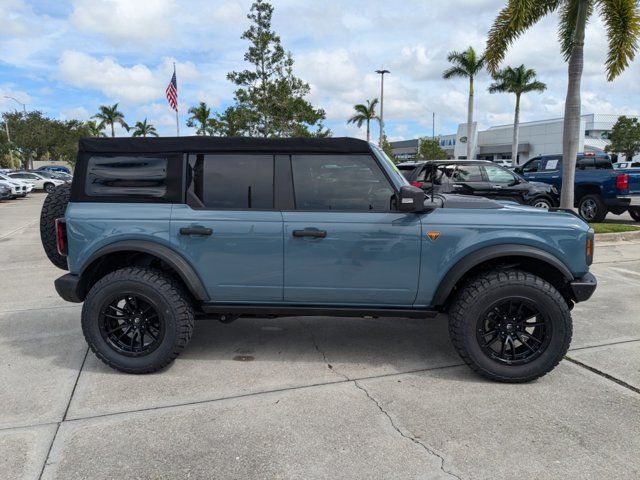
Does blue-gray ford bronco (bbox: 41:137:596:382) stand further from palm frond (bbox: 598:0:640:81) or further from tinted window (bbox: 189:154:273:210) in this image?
palm frond (bbox: 598:0:640:81)

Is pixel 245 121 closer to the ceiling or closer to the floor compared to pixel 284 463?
closer to the ceiling

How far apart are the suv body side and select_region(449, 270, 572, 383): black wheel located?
185 millimetres

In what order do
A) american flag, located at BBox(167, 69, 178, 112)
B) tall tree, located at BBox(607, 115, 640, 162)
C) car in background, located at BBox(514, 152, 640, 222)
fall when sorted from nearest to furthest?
car in background, located at BBox(514, 152, 640, 222) < american flag, located at BBox(167, 69, 178, 112) < tall tree, located at BBox(607, 115, 640, 162)

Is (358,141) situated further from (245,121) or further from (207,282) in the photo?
(245,121)

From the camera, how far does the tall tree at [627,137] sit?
150 feet

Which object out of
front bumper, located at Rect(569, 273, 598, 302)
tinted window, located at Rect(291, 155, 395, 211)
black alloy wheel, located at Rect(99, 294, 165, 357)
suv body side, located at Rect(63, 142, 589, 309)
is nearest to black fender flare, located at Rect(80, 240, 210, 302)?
suv body side, located at Rect(63, 142, 589, 309)

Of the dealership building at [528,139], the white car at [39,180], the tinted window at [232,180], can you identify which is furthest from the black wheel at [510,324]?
the dealership building at [528,139]

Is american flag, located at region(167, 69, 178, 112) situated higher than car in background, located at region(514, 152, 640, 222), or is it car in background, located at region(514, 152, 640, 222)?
american flag, located at region(167, 69, 178, 112)

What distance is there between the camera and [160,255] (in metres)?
3.41

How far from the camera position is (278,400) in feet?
10.5

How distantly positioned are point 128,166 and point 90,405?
5.63 ft

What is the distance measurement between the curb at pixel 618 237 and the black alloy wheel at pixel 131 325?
350 inches

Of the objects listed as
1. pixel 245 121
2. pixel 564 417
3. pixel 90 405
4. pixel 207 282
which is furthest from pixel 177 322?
pixel 245 121

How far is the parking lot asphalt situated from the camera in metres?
2.51
